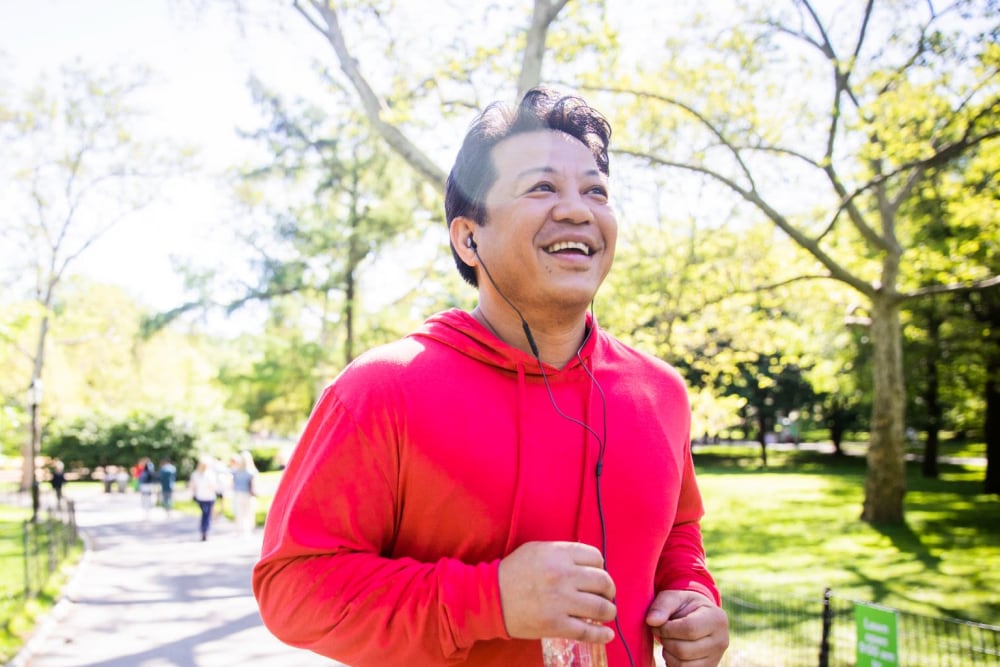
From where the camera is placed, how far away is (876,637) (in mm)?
6434

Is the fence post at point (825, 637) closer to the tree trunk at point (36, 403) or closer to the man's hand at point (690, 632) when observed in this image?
the man's hand at point (690, 632)

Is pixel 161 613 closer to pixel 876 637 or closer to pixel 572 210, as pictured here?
pixel 876 637

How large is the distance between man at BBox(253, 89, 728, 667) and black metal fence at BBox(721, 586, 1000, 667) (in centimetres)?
583

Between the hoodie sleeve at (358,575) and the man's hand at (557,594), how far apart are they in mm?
39

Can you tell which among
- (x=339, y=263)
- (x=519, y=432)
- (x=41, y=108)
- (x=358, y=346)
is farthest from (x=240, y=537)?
(x=519, y=432)

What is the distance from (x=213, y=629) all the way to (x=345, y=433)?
31.7 ft

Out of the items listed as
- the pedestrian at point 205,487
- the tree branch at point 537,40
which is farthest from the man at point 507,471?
the pedestrian at point 205,487

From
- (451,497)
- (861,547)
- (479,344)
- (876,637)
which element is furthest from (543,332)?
(861,547)

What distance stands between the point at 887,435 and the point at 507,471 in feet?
60.8

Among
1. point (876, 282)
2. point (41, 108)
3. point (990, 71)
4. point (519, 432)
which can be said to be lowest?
point (519, 432)

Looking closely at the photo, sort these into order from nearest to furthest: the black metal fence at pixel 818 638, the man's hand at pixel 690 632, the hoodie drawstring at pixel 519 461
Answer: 1. the hoodie drawstring at pixel 519 461
2. the man's hand at pixel 690 632
3. the black metal fence at pixel 818 638

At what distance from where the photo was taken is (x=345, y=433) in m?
1.52

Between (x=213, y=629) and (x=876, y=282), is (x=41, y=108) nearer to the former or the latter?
(x=213, y=629)

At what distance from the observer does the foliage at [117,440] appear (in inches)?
1623
